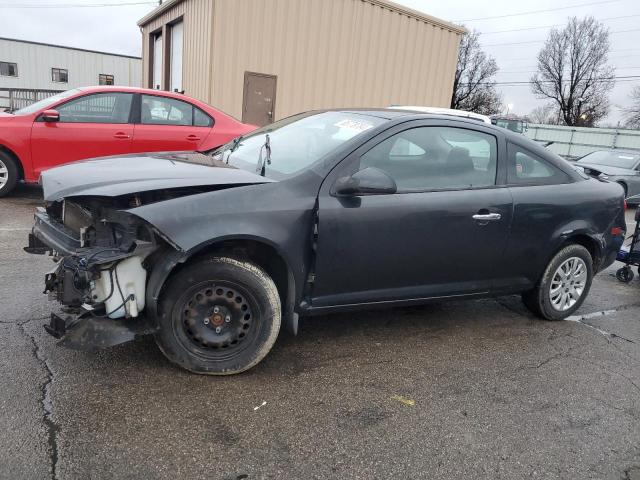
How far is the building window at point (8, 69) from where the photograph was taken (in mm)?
37031

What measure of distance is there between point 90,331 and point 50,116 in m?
5.03

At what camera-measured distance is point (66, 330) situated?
9.04 feet

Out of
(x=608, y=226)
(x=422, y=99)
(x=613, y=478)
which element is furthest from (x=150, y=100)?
(x=422, y=99)

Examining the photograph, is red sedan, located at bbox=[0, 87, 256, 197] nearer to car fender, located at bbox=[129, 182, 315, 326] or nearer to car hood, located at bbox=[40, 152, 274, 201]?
car hood, located at bbox=[40, 152, 274, 201]

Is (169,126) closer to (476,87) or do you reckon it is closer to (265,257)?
(265,257)

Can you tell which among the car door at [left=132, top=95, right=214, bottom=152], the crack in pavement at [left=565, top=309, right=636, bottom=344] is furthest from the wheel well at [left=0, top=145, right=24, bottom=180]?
the crack in pavement at [left=565, top=309, right=636, bottom=344]

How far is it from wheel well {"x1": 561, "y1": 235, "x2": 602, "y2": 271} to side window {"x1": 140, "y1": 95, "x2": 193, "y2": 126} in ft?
17.6

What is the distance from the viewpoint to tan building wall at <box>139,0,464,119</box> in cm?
1053

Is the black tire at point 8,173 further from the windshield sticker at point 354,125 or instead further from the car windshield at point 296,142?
the windshield sticker at point 354,125

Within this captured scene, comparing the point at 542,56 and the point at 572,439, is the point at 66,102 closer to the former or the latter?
the point at 572,439

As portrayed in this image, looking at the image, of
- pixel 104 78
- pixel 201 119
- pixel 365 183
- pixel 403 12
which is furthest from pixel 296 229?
pixel 104 78

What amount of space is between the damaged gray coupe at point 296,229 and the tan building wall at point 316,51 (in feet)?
22.9

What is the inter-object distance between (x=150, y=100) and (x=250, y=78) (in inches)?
153

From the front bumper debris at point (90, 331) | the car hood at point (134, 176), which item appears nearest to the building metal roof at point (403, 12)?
the car hood at point (134, 176)
